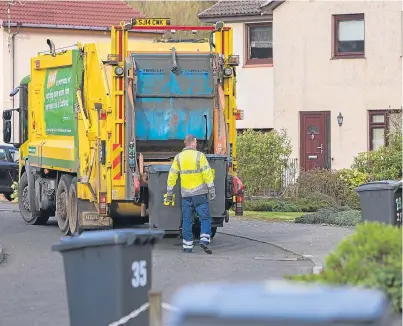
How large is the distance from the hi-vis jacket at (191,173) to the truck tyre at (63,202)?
3.44m

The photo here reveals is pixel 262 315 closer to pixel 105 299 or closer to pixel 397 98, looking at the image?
pixel 105 299

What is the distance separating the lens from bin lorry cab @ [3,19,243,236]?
16672 millimetres

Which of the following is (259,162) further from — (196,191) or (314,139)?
(196,191)

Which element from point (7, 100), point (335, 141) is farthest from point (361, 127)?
point (7, 100)

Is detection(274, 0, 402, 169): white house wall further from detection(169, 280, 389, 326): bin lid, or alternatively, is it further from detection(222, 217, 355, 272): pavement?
detection(169, 280, 389, 326): bin lid

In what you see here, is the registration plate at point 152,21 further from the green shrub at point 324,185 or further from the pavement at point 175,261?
the green shrub at point 324,185

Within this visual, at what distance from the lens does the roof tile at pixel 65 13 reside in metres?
39.9

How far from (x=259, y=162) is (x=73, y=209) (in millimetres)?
10678

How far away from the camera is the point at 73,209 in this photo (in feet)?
60.5

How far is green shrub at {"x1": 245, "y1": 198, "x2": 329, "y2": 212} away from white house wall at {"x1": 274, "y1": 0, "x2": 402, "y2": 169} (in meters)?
6.19

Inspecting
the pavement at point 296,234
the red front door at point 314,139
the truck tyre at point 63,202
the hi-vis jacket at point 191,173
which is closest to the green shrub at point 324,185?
the pavement at point 296,234

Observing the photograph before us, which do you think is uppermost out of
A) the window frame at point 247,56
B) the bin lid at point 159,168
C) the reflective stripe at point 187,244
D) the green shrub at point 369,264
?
the window frame at point 247,56

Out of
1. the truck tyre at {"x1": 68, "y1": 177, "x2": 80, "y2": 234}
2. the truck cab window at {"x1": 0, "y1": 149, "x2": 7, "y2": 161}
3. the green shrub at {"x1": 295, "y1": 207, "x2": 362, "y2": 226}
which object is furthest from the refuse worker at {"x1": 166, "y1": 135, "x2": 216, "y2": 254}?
the truck cab window at {"x1": 0, "y1": 149, "x2": 7, "y2": 161}

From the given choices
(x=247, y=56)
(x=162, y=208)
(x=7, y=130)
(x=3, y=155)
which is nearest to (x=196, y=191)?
(x=162, y=208)
